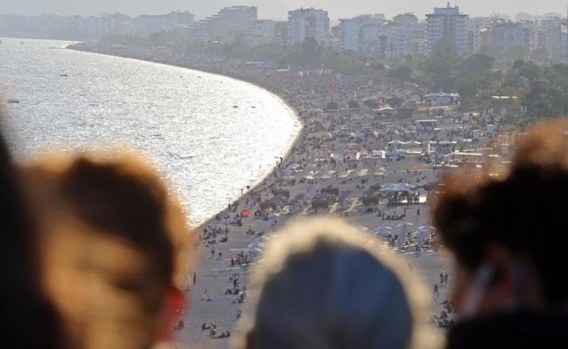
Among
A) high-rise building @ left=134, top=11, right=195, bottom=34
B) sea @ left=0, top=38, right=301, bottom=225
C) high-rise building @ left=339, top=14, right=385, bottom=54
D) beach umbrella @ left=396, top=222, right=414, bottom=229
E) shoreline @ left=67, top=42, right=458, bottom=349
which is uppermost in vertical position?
high-rise building @ left=134, top=11, right=195, bottom=34

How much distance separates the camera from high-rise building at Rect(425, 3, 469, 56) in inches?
2606

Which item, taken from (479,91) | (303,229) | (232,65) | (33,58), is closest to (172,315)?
(303,229)

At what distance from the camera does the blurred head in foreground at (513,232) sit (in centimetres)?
99

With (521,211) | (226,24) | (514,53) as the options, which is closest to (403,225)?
(521,211)

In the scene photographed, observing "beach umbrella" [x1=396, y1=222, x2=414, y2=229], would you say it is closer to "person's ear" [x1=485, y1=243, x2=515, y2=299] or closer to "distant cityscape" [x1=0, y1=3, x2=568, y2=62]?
"person's ear" [x1=485, y1=243, x2=515, y2=299]

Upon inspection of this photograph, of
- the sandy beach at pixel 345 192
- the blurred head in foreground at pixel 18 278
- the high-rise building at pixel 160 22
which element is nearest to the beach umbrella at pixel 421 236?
the sandy beach at pixel 345 192

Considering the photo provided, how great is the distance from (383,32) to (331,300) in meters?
81.2

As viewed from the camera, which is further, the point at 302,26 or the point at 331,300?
the point at 302,26

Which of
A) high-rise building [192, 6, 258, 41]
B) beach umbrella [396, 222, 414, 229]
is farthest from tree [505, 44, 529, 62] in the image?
high-rise building [192, 6, 258, 41]

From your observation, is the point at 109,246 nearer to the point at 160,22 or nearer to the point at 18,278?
the point at 18,278

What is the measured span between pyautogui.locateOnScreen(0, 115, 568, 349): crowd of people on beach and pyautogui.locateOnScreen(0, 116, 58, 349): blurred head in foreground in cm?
5

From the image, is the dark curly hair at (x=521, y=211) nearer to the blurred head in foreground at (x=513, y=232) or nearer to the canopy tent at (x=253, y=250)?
the blurred head in foreground at (x=513, y=232)

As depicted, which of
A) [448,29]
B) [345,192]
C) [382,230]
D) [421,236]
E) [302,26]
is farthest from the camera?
[302,26]

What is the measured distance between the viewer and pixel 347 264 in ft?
3.41
